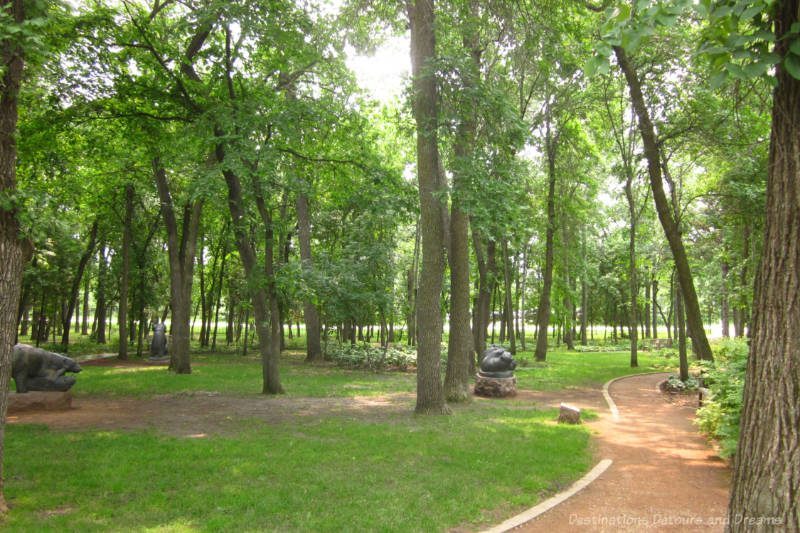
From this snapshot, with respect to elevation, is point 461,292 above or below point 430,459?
above

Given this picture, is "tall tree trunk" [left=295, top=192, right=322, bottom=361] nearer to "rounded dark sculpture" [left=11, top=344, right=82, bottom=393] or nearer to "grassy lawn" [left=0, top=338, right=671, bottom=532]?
"rounded dark sculpture" [left=11, top=344, right=82, bottom=393]

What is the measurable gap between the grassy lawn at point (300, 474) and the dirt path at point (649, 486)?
440 millimetres

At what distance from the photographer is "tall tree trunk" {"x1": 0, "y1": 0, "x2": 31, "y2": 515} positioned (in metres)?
4.78

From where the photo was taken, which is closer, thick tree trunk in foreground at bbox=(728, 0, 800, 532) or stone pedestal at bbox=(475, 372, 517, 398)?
thick tree trunk in foreground at bbox=(728, 0, 800, 532)

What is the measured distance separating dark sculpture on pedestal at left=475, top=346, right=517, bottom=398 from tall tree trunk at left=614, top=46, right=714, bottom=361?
548 centimetres

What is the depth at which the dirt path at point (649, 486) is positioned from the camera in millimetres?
4895

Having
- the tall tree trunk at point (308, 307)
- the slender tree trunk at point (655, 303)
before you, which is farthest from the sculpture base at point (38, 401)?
the slender tree trunk at point (655, 303)

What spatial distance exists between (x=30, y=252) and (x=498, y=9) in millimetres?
9818

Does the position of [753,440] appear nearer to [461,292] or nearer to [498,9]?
[461,292]

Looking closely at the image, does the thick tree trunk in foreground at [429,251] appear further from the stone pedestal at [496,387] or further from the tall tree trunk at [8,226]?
the tall tree trunk at [8,226]

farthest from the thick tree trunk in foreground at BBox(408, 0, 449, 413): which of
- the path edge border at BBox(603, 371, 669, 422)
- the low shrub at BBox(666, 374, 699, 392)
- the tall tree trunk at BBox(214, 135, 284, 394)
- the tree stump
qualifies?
the low shrub at BBox(666, 374, 699, 392)

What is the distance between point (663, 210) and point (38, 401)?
16296mm

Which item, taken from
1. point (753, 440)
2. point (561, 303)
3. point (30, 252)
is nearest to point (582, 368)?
point (561, 303)

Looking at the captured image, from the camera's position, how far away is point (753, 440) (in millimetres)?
2994
